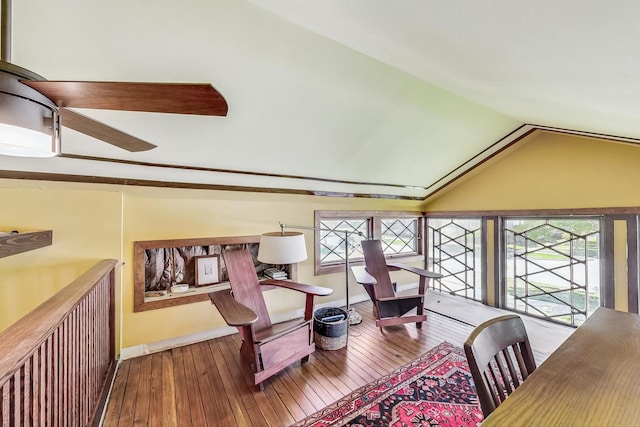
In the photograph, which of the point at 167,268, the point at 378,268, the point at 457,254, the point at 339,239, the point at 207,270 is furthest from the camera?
the point at 457,254

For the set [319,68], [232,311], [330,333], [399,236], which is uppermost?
[319,68]

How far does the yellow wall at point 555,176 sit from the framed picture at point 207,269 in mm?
4091

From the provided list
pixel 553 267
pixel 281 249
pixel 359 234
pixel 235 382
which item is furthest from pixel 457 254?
pixel 235 382

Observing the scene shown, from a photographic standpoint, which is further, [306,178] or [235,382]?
[306,178]

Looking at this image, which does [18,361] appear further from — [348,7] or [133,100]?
[348,7]

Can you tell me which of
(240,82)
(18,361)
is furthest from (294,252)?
(18,361)

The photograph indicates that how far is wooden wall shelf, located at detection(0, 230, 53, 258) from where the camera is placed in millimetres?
1629

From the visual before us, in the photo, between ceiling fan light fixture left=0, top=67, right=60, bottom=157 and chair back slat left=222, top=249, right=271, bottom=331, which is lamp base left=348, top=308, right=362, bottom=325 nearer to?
chair back slat left=222, top=249, right=271, bottom=331

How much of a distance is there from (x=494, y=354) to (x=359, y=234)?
11.7ft

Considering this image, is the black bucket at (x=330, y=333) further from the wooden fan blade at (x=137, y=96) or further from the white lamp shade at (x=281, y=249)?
the wooden fan blade at (x=137, y=96)

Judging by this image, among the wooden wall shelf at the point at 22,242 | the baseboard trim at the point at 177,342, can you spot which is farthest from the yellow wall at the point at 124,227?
the wooden wall shelf at the point at 22,242

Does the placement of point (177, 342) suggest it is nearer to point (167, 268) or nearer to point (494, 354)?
point (167, 268)

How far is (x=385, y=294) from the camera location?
365 centimetres

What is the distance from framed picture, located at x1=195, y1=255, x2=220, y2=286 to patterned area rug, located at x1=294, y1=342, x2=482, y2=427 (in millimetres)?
2020
